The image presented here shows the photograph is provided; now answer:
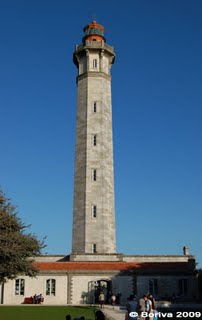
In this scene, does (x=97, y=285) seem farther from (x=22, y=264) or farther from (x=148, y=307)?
(x=148, y=307)

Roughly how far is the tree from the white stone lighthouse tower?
1226 centimetres

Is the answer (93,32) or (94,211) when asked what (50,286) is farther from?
(93,32)

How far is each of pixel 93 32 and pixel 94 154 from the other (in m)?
14.3

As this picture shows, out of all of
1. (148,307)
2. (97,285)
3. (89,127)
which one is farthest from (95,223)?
(148,307)

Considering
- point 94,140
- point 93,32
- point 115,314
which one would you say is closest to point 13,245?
point 115,314

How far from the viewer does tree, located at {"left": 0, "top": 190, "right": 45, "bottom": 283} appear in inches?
1083

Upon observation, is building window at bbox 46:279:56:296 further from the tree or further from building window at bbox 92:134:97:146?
building window at bbox 92:134:97:146

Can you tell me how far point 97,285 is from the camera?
3819 cm

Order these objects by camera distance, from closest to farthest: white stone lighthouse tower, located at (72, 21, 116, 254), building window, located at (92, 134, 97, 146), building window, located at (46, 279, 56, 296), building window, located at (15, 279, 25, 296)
Result: 1. building window, located at (15, 279, 25, 296)
2. building window, located at (46, 279, 56, 296)
3. white stone lighthouse tower, located at (72, 21, 116, 254)
4. building window, located at (92, 134, 97, 146)

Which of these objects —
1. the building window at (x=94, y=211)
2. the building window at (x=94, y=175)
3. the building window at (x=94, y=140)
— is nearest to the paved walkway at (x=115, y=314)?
the building window at (x=94, y=211)

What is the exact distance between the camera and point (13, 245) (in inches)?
1082

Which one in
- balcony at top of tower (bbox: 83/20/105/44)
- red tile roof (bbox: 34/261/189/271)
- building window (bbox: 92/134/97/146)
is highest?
balcony at top of tower (bbox: 83/20/105/44)

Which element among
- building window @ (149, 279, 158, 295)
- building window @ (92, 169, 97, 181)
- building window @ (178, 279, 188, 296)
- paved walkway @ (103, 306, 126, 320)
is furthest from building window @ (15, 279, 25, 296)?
building window @ (178, 279, 188, 296)

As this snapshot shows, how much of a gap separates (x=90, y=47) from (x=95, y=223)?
1816cm
